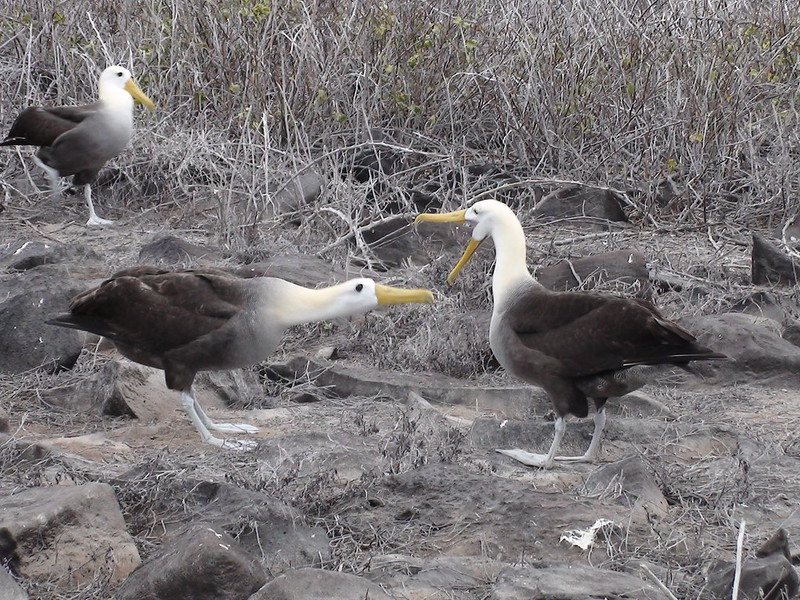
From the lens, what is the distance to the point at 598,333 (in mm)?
3777

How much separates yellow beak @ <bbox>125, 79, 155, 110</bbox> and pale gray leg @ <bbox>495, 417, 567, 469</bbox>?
460 centimetres

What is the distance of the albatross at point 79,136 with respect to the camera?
7336 mm

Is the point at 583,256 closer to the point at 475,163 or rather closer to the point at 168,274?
the point at 475,163

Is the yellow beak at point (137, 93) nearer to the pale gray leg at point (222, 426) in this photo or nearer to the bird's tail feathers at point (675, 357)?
the pale gray leg at point (222, 426)

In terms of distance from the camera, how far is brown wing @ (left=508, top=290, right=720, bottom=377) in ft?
12.1

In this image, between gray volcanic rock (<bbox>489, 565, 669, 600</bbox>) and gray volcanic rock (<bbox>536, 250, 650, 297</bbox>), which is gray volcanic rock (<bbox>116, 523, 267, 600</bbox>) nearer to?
gray volcanic rock (<bbox>489, 565, 669, 600</bbox>)

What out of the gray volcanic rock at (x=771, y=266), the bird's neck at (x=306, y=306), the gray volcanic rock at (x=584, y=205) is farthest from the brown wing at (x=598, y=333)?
the gray volcanic rock at (x=584, y=205)

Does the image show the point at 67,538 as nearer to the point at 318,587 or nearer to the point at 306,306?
the point at 318,587

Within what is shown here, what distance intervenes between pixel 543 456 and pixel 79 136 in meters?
4.41

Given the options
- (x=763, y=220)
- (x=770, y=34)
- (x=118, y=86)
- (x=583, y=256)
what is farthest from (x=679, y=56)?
(x=118, y=86)

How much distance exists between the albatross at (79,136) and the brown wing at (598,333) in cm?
397

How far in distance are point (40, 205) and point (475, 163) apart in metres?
2.66

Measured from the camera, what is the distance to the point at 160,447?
158 inches

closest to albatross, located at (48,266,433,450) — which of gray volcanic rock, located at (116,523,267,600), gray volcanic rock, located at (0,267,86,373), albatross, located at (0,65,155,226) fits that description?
gray volcanic rock, located at (0,267,86,373)
